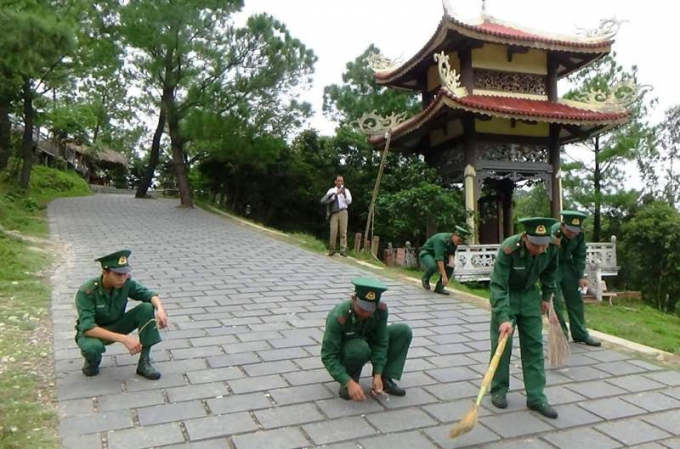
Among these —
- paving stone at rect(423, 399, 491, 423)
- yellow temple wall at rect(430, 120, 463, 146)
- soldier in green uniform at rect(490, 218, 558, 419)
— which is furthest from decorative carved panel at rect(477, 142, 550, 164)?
paving stone at rect(423, 399, 491, 423)

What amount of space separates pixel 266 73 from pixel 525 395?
1721 centimetres

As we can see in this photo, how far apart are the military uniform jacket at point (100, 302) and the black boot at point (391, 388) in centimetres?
195

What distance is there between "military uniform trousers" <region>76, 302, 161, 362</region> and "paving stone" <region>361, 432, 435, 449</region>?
190 centimetres

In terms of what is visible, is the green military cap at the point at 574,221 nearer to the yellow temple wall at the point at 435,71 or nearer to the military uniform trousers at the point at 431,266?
the military uniform trousers at the point at 431,266

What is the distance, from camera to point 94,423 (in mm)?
3488

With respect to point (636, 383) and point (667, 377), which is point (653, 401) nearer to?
point (636, 383)

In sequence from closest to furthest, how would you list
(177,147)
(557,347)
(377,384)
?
(377,384), (557,347), (177,147)

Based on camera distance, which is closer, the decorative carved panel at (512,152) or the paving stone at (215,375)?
the paving stone at (215,375)

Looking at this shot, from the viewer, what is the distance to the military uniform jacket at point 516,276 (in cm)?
402

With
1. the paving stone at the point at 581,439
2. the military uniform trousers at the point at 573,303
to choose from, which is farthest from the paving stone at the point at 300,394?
the military uniform trousers at the point at 573,303

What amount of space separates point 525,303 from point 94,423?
2999 millimetres

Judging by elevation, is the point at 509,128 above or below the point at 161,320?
above

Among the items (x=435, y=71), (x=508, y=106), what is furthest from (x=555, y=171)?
(x=435, y=71)

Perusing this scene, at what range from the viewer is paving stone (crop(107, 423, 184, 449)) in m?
3.23
